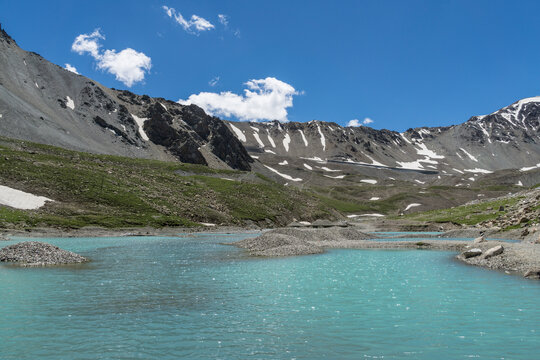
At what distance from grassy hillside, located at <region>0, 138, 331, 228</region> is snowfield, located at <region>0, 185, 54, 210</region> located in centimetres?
199

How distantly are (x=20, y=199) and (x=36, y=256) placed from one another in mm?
51756

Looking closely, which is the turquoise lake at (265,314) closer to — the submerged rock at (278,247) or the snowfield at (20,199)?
the submerged rock at (278,247)

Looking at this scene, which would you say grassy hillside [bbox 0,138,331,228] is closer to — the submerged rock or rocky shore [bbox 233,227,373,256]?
rocky shore [bbox 233,227,373,256]

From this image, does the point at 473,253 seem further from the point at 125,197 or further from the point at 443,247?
the point at 125,197

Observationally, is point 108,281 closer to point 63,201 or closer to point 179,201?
point 63,201

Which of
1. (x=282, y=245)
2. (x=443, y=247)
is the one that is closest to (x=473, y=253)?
(x=443, y=247)

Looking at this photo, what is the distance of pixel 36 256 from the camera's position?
112ft

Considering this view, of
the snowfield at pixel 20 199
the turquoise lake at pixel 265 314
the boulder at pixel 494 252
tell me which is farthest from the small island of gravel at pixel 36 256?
the snowfield at pixel 20 199

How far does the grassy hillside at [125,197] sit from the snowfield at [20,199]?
1.99 meters

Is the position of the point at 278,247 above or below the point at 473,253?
below

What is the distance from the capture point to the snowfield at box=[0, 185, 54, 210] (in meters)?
74.2

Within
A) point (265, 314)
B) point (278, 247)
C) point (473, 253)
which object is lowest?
point (265, 314)

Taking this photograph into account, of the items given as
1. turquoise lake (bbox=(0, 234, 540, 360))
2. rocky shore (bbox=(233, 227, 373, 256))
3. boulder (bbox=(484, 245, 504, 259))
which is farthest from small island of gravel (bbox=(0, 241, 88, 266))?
boulder (bbox=(484, 245, 504, 259))

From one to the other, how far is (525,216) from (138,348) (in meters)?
70.9
